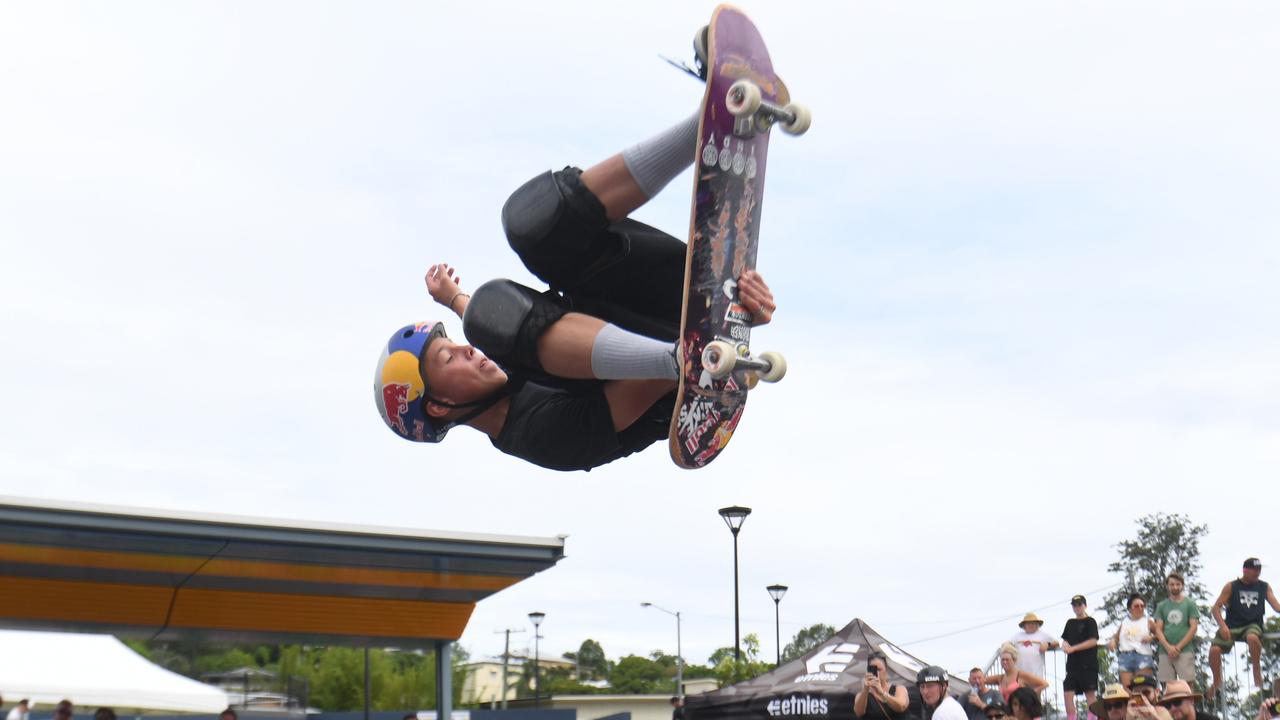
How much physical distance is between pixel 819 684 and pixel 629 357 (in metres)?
7.49

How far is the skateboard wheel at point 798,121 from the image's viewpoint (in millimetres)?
4168

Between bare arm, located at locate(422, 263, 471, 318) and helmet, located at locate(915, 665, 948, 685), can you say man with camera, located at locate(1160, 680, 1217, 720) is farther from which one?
bare arm, located at locate(422, 263, 471, 318)

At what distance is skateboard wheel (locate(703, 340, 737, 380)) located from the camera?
4.02 m

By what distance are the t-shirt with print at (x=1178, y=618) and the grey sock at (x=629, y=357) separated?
7618 mm

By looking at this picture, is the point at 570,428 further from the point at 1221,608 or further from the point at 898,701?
the point at 1221,608

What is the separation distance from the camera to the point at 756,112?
4.12 meters

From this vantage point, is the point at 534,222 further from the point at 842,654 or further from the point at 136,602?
the point at 136,602

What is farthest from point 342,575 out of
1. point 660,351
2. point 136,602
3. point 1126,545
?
point 1126,545

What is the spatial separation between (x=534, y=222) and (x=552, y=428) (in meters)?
0.91

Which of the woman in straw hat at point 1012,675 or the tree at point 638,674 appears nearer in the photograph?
the woman in straw hat at point 1012,675

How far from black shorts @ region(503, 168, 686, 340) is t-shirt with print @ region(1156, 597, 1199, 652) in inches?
284

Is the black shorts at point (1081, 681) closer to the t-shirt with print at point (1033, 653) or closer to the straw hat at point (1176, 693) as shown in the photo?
the t-shirt with print at point (1033, 653)

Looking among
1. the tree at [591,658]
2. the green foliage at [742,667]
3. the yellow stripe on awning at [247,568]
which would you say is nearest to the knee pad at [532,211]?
the yellow stripe on awning at [247,568]

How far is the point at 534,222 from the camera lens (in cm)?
446
